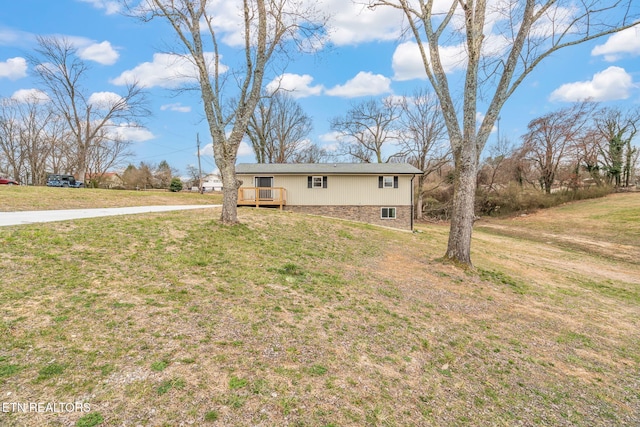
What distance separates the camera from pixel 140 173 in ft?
150

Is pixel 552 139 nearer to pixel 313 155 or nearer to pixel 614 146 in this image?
pixel 614 146

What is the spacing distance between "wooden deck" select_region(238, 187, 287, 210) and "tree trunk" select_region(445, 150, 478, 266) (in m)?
11.7

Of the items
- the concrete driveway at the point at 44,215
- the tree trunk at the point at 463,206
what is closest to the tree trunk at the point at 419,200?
the tree trunk at the point at 463,206

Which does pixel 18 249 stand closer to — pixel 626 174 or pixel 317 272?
pixel 317 272

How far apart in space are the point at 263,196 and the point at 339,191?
4.76 meters

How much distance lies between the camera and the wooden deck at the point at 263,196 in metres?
17.3

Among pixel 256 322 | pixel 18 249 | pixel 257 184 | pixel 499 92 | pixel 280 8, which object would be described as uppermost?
pixel 280 8

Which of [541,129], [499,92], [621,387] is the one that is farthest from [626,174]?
[621,387]

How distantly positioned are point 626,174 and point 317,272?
134 feet

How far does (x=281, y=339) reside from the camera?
3.40 m

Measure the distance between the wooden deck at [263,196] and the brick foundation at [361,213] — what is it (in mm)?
1132

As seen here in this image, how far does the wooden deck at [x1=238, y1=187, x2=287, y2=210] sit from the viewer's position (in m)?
17.3

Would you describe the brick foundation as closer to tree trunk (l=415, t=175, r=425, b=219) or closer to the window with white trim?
the window with white trim

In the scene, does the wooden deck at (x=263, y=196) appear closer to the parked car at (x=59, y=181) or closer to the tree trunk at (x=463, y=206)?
the tree trunk at (x=463, y=206)
